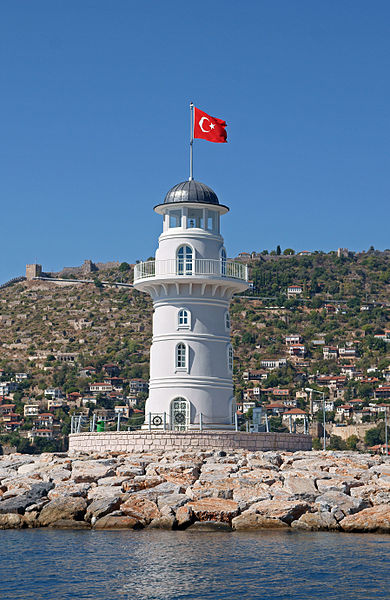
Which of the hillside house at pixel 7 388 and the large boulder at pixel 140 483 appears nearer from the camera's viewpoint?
the large boulder at pixel 140 483

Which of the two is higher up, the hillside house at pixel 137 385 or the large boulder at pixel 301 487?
the hillside house at pixel 137 385

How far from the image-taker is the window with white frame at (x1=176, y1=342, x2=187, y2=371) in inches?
1131

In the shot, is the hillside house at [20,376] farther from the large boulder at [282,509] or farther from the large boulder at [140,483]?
the large boulder at [282,509]

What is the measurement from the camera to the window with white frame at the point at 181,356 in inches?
1131

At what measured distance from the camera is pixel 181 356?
2888 centimetres

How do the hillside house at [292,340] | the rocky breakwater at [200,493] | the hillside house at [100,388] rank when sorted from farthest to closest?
the hillside house at [292,340]
the hillside house at [100,388]
the rocky breakwater at [200,493]

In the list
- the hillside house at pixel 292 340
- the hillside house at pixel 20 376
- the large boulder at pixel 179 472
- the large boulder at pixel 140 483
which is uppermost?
the hillside house at pixel 292 340

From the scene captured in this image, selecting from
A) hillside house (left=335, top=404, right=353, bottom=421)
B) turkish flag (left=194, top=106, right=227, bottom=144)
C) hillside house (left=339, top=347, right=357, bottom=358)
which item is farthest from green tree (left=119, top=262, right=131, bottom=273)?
turkish flag (left=194, top=106, right=227, bottom=144)

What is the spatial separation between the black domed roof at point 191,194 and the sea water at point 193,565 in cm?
1086

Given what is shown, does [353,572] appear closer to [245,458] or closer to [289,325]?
[245,458]

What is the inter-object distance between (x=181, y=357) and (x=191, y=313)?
1282 mm

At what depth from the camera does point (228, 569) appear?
18.1 metres

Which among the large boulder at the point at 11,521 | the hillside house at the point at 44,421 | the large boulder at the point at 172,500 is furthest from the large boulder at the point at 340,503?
the hillside house at the point at 44,421

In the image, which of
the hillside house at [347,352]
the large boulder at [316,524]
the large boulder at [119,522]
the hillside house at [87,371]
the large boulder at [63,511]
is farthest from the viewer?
the hillside house at [347,352]
